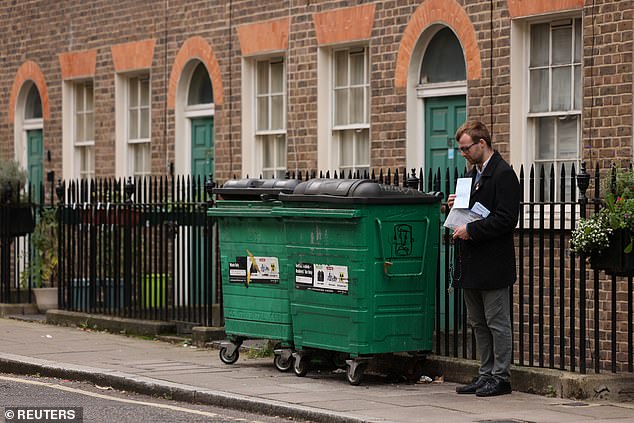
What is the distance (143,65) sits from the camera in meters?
20.2

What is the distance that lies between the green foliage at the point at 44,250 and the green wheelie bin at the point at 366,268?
23.7 ft

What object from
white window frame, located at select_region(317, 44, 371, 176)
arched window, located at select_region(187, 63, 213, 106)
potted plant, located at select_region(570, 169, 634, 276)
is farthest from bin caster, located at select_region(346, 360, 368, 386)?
arched window, located at select_region(187, 63, 213, 106)

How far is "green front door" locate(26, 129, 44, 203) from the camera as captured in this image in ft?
75.4

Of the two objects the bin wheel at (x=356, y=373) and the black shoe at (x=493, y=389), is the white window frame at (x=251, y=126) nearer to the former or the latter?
the bin wheel at (x=356, y=373)

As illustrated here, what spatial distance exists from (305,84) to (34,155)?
7.41 m

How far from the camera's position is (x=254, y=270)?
1280 cm

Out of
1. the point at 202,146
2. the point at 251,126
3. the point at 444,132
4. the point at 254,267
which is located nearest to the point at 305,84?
the point at 251,126

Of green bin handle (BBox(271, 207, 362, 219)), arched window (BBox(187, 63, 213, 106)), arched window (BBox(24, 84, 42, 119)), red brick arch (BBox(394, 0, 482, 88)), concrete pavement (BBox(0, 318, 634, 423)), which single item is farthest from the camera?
arched window (BBox(24, 84, 42, 119))

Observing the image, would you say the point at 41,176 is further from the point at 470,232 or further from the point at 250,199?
the point at 470,232

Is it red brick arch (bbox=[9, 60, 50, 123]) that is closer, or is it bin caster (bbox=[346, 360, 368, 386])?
bin caster (bbox=[346, 360, 368, 386])

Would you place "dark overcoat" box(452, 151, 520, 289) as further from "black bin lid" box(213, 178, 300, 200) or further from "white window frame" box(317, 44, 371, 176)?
"white window frame" box(317, 44, 371, 176)

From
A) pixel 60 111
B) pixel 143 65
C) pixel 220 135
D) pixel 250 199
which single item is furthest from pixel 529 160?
pixel 60 111

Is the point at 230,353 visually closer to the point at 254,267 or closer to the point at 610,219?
the point at 254,267

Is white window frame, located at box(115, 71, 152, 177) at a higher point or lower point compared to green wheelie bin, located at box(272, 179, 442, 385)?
higher
